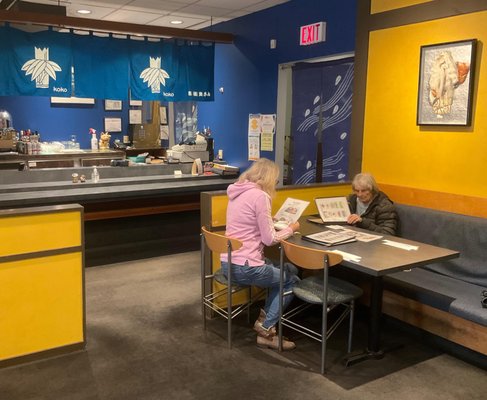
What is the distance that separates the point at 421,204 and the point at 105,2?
4544mm

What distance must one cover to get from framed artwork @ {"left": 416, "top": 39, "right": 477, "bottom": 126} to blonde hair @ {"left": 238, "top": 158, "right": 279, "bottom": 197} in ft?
5.21

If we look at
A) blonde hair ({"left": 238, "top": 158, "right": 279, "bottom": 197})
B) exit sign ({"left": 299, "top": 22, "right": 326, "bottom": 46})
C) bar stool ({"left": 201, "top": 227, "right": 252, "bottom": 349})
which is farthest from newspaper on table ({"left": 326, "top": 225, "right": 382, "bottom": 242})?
exit sign ({"left": 299, "top": 22, "right": 326, "bottom": 46})

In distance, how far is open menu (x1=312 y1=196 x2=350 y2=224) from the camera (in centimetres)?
412

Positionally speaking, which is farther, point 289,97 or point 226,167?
point 226,167

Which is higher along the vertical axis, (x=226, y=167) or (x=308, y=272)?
(x=226, y=167)

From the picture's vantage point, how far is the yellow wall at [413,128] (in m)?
3.87

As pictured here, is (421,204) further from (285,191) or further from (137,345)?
(137,345)

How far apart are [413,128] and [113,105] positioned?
6246mm

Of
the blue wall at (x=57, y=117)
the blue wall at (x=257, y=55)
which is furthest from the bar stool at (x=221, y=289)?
the blue wall at (x=57, y=117)

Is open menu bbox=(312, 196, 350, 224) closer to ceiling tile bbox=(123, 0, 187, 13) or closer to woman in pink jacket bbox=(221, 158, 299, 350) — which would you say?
woman in pink jacket bbox=(221, 158, 299, 350)

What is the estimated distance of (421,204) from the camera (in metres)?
4.36

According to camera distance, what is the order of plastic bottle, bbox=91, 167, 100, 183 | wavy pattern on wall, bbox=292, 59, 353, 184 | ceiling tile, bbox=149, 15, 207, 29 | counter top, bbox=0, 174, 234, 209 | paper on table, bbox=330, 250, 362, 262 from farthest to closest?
ceiling tile, bbox=149, 15, 207, 29 → plastic bottle, bbox=91, 167, 100, 183 → wavy pattern on wall, bbox=292, 59, 353, 184 → counter top, bbox=0, 174, 234, 209 → paper on table, bbox=330, 250, 362, 262

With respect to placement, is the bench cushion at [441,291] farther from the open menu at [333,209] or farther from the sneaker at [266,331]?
the sneaker at [266,331]

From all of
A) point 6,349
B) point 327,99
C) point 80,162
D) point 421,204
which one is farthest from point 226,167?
point 6,349
